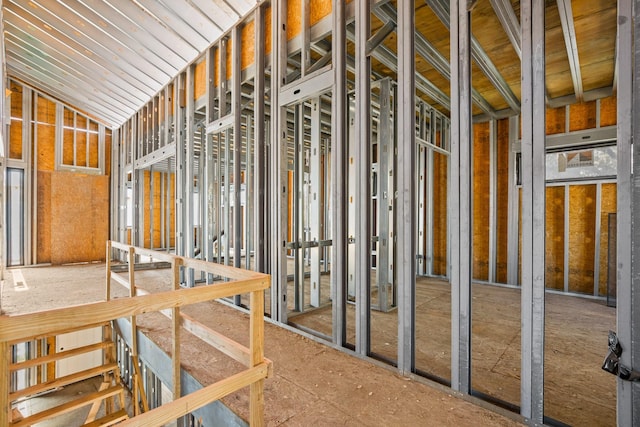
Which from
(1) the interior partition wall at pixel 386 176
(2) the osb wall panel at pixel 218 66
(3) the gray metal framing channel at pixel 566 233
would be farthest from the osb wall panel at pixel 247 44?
(3) the gray metal framing channel at pixel 566 233

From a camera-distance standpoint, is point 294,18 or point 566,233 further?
point 566,233

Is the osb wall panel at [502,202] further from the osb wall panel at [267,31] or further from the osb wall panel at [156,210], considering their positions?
the osb wall panel at [156,210]

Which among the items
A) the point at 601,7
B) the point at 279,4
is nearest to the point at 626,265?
the point at 601,7

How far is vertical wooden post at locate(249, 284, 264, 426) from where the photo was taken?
1.61m

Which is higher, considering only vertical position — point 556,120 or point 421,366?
point 556,120

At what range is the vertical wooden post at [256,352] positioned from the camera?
63.2 inches

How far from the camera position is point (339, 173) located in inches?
114

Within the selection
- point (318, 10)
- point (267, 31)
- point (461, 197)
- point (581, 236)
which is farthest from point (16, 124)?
point (581, 236)

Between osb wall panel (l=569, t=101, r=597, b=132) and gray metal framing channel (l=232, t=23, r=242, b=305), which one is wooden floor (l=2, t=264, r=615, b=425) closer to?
gray metal framing channel (l=232, t=23, r=242, b=305)

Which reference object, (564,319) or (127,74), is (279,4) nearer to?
(127,74)

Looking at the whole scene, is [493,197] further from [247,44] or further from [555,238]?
[247,44]

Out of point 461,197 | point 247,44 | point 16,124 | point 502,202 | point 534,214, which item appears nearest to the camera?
point 534,214

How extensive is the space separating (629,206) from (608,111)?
4.55m

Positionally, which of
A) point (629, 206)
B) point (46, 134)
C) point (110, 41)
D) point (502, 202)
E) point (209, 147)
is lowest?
point (629, 206)
